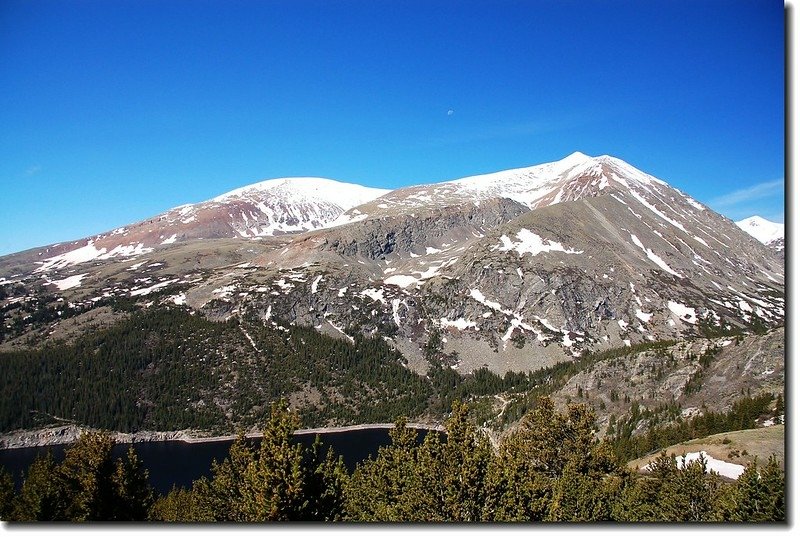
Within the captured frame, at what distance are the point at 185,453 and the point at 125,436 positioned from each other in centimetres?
2473

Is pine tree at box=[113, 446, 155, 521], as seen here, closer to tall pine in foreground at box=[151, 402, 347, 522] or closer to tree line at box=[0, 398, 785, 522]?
tree line at box=[0, 398, 785, 522]

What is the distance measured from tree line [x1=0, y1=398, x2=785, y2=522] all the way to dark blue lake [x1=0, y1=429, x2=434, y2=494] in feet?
246

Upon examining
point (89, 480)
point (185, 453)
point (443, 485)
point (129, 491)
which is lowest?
point (185, 453)

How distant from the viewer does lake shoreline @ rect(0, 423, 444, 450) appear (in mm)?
120938

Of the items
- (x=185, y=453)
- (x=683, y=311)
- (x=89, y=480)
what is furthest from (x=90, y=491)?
(x=683, y=311)

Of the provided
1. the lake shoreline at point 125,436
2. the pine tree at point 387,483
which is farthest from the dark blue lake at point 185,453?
the pine tree at point 387,483

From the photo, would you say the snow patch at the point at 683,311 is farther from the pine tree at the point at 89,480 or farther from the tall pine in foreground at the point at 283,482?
the pine tree at the point at 89,480

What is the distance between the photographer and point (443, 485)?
13.5 meters

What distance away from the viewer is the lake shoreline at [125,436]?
12094cm

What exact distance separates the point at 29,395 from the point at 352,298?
352ft

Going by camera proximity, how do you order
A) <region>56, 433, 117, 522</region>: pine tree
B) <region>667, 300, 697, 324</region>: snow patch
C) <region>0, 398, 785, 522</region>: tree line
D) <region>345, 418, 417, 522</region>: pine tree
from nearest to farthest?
<region>0, 398, 785, 522</region>: tree line
<region>56, 433, 117, 522</region>: pine tree
<region>345, 418, 417, 522</region>: pine tree
<region>667, 300, 697, 324</region>: snow patch

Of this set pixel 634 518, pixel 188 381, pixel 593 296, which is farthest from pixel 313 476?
pixel 593 296

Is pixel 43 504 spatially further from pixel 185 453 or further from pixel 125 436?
pixel 125 436

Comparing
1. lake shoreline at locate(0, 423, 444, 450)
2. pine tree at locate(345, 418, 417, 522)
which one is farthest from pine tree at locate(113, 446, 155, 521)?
lake shoreline at locate(0, 423, 444, 450)
